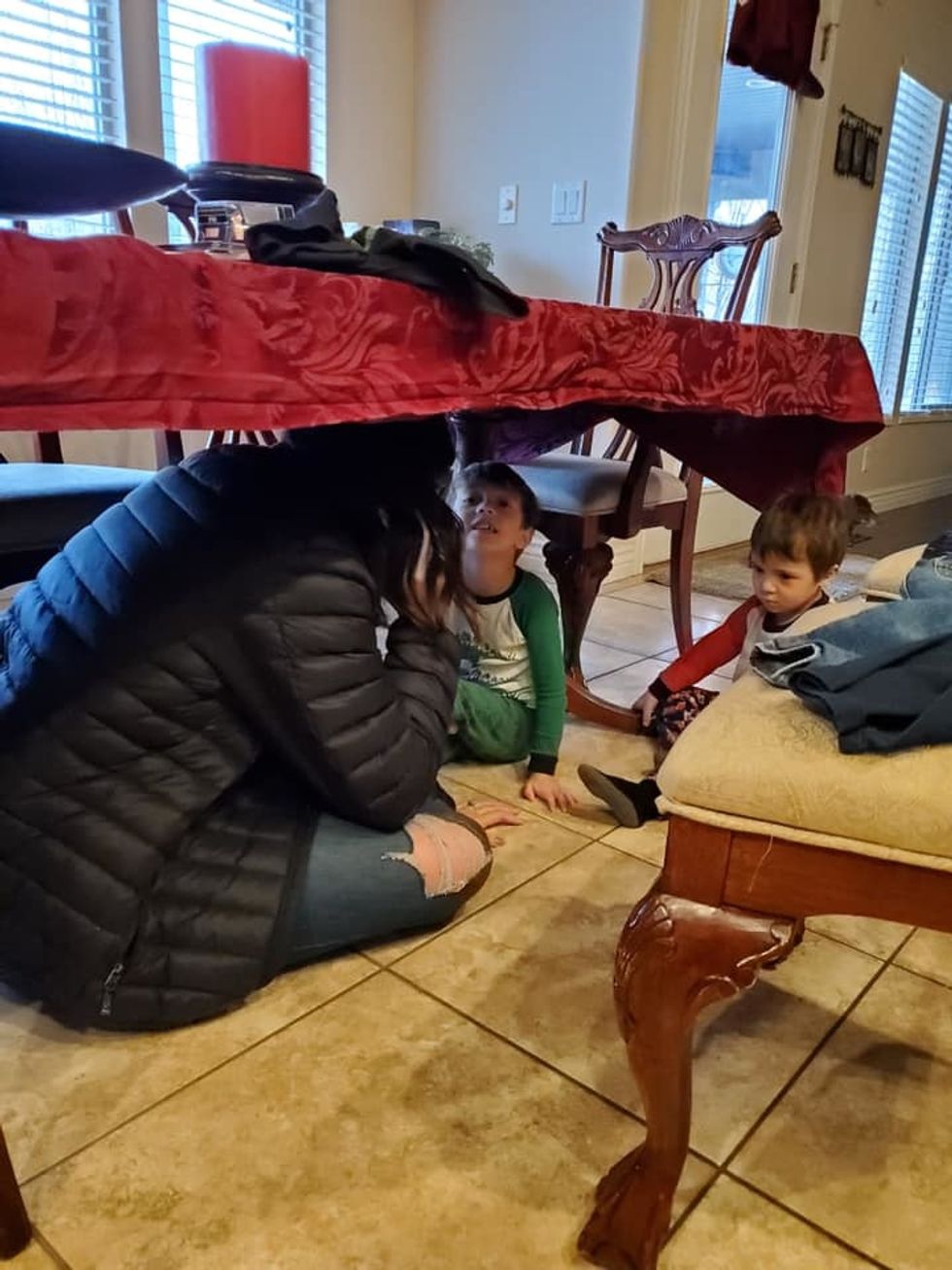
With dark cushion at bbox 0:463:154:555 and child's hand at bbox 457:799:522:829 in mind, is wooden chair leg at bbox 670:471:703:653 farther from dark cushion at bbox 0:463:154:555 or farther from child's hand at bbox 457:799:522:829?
dark cushion at bbox 0:463:154:555

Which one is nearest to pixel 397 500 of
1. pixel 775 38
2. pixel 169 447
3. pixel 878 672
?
pixel 878 672

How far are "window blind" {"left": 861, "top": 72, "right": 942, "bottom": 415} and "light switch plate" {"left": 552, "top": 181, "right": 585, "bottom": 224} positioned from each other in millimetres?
2209

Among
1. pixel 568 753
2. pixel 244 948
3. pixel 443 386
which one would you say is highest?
pixel 443 386

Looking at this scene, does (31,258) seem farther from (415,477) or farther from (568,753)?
(568,753)

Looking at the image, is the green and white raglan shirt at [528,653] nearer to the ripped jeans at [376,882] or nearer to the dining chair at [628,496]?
the dining chair at [628,496]

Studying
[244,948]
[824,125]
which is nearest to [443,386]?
[244,948]

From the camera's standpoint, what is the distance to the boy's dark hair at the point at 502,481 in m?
1.55

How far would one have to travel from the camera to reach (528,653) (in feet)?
5.37

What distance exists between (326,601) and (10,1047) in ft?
1.85

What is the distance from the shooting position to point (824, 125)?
369 centimetres

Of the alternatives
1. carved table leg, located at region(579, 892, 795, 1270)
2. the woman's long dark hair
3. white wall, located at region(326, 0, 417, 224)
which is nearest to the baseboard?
white wall, located at region(326, 0, 417, 224)

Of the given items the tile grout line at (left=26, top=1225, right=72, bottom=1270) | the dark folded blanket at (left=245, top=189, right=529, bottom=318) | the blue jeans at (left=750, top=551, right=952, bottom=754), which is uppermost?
the dark folded blanket at (left=245, top=189, right=529, bottom=318)

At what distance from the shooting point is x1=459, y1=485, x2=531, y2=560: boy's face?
1.54 metres

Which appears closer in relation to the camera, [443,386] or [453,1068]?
[443,386]
